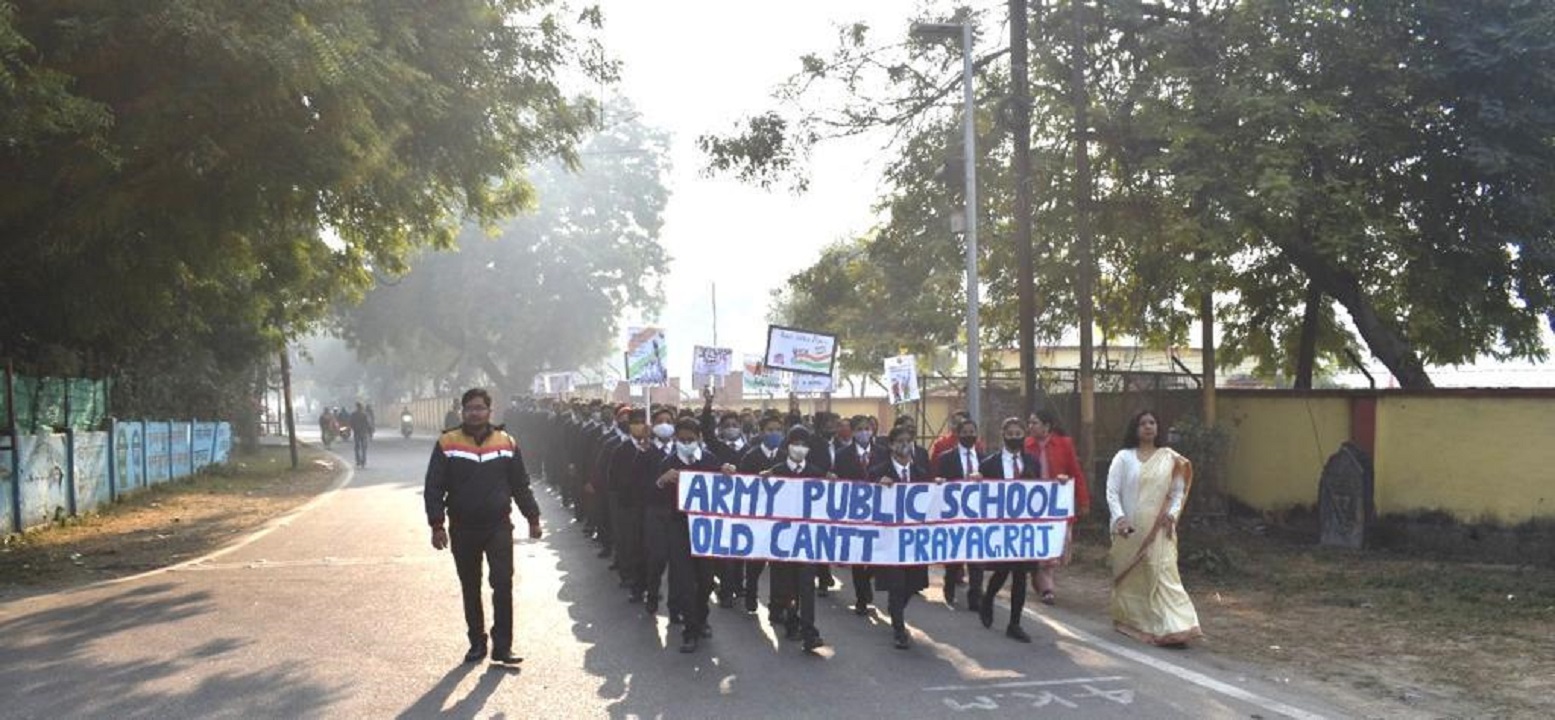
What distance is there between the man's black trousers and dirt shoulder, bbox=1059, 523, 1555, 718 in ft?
14.8

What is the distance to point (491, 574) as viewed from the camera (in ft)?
27.2

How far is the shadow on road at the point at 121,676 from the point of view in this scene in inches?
275

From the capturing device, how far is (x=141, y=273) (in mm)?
14086

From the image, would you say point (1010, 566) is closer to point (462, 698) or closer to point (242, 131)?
point (462, 698)

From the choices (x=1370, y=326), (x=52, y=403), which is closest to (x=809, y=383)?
(x=1370, y=326)

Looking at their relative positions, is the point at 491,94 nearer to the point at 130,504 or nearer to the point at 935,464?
the point at 935,464

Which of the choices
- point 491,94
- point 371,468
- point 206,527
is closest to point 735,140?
point 491,94

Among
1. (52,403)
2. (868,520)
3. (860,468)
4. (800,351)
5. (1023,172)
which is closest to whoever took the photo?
(868,520)

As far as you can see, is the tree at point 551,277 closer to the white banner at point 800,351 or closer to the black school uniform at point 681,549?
the white banner at point 800,351

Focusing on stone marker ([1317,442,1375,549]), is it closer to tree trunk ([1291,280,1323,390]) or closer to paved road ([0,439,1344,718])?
tree trunk ([1291,280,1323,390])

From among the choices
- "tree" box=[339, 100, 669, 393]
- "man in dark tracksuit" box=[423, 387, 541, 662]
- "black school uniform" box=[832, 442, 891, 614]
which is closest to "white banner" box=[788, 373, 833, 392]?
"black school uniform" box=[832, 442, 891, 614]

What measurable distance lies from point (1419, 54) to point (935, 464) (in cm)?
884

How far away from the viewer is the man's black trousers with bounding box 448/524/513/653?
8148mm

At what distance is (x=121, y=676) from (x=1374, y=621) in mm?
9032
